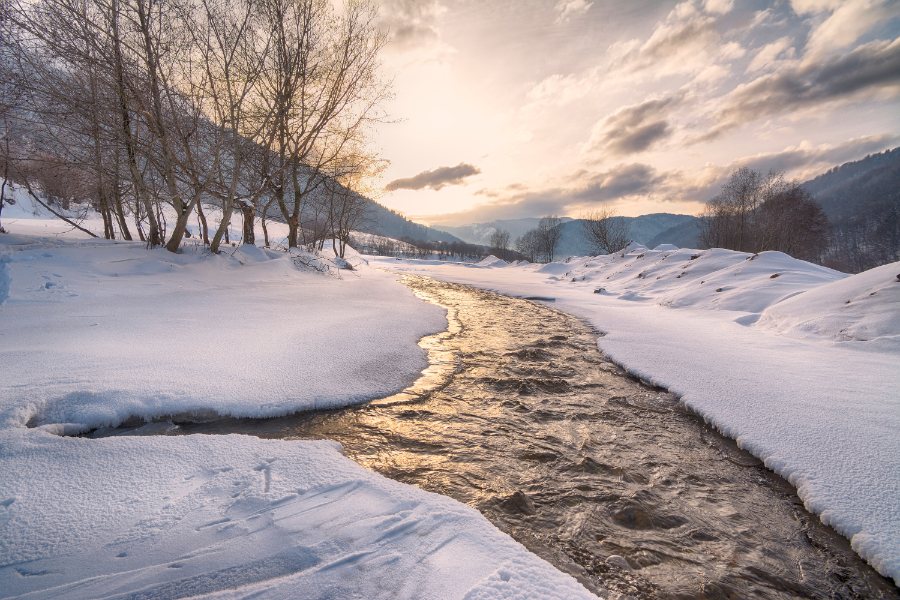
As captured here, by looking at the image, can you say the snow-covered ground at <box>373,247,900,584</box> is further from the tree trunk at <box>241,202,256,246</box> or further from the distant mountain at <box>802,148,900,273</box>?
the distant mountain at <box>802,148,900,273</box>

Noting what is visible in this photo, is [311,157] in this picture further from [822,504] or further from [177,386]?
[822,504]

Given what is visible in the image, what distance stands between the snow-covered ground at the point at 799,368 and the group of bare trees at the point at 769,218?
2656cm

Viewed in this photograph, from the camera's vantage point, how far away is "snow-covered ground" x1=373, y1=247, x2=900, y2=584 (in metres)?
2.36

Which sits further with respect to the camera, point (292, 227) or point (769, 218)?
point (769, 218)

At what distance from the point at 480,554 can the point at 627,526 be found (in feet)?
3.64

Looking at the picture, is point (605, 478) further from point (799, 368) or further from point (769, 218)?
point (769, 218)

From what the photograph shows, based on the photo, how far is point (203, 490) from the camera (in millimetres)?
2076

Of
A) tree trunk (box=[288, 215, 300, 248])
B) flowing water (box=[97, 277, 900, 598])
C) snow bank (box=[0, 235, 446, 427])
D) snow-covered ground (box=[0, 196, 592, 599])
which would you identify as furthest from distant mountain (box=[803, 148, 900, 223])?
snow-covered ground (box=[0, 196, 592, 599])

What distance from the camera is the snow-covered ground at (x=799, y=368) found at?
7.75 ft

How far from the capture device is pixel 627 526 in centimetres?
226

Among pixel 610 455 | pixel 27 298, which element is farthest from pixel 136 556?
pixel 27 298

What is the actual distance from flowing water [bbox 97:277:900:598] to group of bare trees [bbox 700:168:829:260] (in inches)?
1377

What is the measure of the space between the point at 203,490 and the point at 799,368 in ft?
20.4

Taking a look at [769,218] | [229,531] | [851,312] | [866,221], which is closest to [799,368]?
[851,312]
